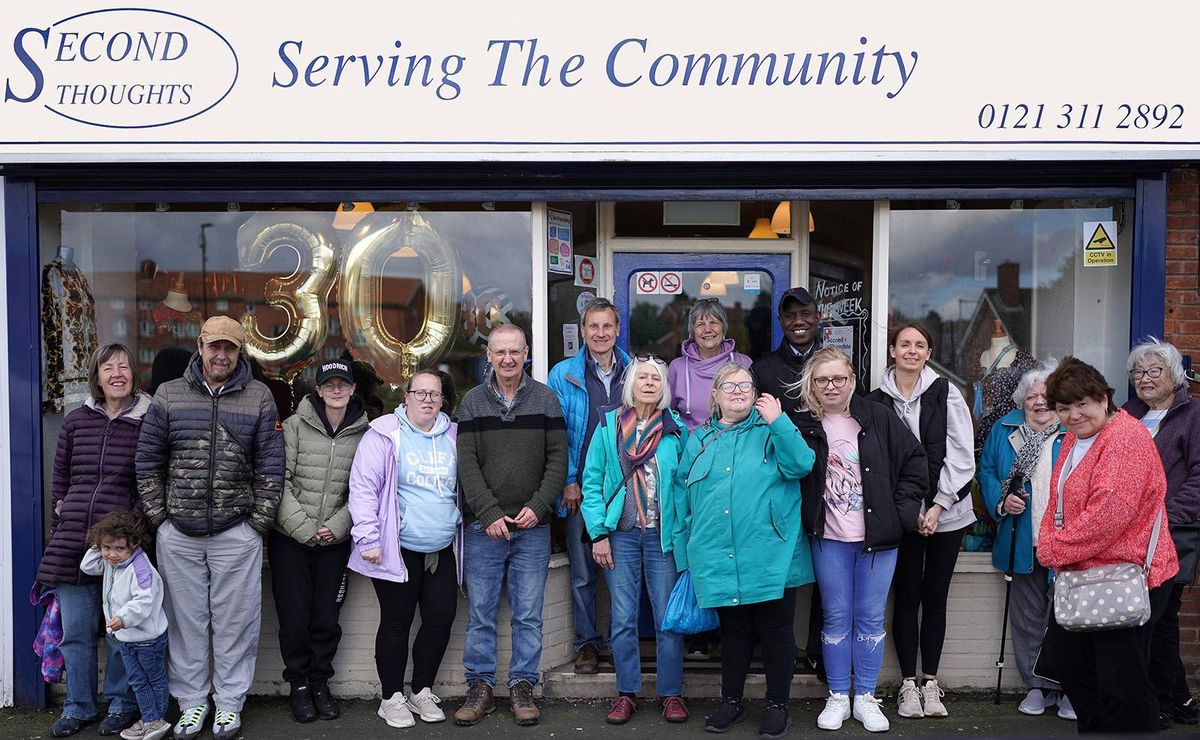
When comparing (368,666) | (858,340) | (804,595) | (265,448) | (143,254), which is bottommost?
(368,666)

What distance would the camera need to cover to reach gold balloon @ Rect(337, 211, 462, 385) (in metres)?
5.52

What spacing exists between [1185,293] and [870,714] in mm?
2879

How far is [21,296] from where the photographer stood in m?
4.88

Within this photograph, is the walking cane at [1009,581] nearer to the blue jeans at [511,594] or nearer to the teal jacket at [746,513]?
the teal jacket at [746,513]

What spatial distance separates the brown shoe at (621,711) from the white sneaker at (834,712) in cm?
93

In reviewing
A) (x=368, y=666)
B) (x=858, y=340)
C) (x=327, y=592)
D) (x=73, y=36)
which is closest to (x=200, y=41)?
(x=73, y=36)

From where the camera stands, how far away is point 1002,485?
15.9 ft

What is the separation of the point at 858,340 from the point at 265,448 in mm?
3457

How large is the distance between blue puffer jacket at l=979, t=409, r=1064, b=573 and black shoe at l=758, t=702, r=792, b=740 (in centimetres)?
147

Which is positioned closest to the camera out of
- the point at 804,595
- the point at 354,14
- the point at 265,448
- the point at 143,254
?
the point at 265,448

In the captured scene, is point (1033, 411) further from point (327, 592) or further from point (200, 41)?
point (200, 41)

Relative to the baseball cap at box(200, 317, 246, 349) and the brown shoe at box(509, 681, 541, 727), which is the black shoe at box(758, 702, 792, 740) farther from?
the baseball cap at box(200, 317, 246, 349)

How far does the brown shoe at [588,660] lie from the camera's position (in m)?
4.95

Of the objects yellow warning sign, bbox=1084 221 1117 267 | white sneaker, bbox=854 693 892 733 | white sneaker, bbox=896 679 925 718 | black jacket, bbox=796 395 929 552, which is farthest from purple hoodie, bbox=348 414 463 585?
yellow warning sign, bbox=1084 221 1117 267
